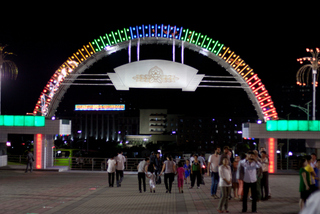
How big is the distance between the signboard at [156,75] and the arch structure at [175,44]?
1.52 meters

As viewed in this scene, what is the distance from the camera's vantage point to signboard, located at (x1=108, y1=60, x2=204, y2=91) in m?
27.1

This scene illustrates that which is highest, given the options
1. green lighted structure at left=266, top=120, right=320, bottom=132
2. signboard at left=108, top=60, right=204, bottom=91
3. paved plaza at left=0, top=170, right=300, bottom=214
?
signboard at left=108, top=60, right=204, bottom=91

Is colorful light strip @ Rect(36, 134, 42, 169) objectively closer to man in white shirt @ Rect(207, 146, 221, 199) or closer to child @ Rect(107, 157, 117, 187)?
child @ Rect(107, 157, 117, 187)

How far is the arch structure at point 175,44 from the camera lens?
27.3 metres

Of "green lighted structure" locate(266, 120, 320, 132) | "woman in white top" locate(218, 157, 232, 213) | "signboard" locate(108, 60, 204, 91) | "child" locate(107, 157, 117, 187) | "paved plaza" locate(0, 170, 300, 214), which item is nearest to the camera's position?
"woman in white top" locate(218, 157, 232, 213)

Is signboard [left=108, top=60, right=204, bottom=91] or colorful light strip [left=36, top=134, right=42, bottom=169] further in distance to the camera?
colorful light strip [left=36, top=134, right=42, bottom=169]

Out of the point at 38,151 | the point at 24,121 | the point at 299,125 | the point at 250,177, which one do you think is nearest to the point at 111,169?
the point at 250,177

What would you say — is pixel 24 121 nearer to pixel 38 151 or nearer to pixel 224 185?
pixel 38 151

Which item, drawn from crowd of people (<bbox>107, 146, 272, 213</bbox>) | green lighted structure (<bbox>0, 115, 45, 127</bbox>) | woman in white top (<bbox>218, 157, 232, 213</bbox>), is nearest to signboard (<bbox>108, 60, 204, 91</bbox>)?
green lighted structure (<bbox>0, 115, 45, 127</bbox>)

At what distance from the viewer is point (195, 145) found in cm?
11269

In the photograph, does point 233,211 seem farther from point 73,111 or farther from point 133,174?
point 73,111

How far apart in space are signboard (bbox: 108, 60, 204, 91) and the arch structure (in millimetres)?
1518

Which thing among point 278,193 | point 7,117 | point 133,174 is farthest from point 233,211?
point 7,117

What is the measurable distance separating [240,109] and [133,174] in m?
111
